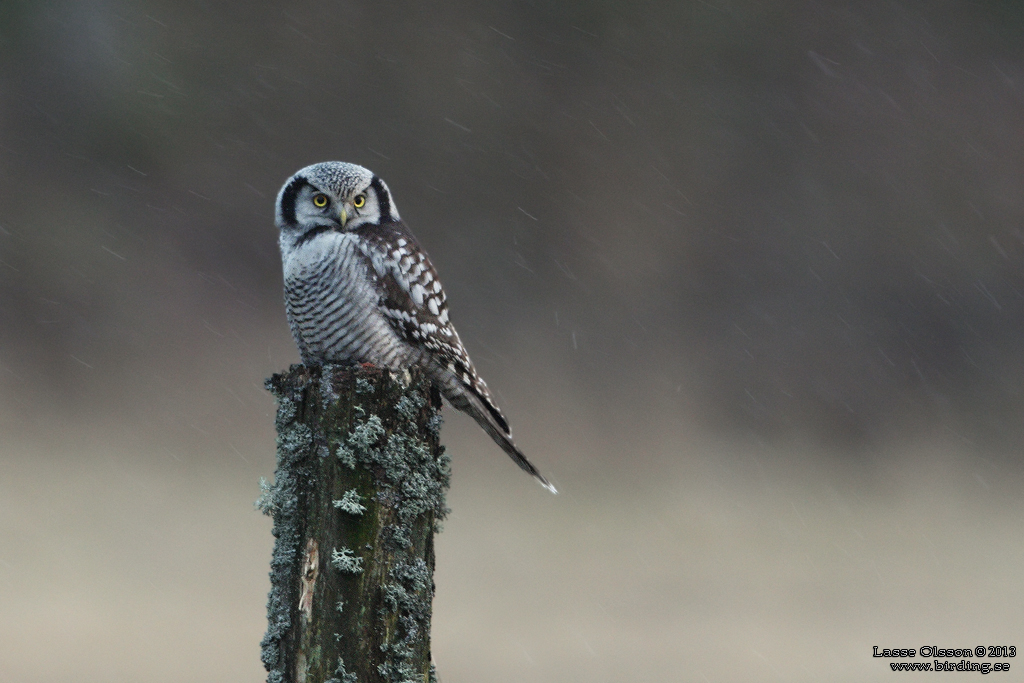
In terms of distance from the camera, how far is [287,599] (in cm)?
192

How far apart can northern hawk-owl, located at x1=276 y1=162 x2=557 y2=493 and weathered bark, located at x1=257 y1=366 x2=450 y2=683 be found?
2.20 ft

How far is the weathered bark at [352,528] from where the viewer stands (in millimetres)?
1838

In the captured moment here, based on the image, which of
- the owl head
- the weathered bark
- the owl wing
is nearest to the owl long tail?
the owl wing

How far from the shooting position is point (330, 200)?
2.74 metres

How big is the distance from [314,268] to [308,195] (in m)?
0.26

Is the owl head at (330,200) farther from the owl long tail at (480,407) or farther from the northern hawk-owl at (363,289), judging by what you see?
the owl long tail at (480,407)

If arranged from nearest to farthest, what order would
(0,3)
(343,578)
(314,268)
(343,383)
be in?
1. (343,578)
2. (343,383)
3. (314,268)
4. (0,3)

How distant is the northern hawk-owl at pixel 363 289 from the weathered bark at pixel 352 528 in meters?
0.67


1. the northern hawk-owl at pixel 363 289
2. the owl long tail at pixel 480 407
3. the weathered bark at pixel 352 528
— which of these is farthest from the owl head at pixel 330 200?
the weathered bark at pixel 352 528

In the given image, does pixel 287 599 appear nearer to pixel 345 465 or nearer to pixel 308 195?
pixel 345 465

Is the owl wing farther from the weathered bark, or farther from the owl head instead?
the weathered bark

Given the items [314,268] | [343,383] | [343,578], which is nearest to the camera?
[343,578]

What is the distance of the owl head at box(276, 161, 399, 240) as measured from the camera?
2701mm

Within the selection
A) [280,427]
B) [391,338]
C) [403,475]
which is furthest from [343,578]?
[391,338]
